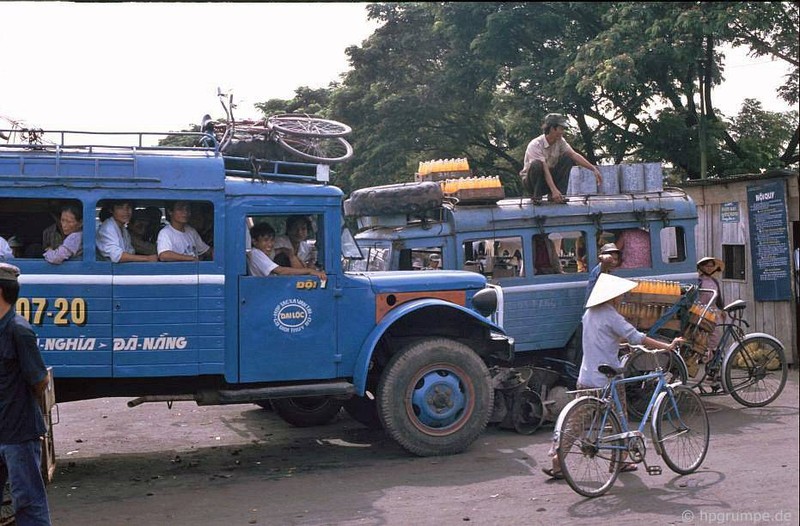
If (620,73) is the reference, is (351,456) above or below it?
below

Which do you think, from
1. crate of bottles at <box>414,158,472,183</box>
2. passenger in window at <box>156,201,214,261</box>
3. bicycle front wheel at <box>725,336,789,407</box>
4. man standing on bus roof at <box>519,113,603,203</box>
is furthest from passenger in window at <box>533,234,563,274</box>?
passenger in window at <box>156,201,214,261</box>

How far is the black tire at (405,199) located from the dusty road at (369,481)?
245 centimetres

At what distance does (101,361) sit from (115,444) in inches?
89.9

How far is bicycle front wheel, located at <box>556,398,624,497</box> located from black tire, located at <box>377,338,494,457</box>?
1.59 meters

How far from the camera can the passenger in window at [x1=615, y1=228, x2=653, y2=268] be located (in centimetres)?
1111

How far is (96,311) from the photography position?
741 centimetres

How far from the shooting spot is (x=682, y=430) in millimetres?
7543

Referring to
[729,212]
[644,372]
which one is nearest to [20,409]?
[644,372]

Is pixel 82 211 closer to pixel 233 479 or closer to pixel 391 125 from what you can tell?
pixel 233 479

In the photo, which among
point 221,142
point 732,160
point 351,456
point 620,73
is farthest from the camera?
point 732,160

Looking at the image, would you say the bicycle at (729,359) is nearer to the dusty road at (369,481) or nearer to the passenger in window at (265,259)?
the dusty road at (369,481)

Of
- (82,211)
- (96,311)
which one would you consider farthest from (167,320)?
(82,211)

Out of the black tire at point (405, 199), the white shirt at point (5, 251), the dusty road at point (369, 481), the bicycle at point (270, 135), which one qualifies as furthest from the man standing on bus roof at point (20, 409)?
the black tire at point (405, 199)

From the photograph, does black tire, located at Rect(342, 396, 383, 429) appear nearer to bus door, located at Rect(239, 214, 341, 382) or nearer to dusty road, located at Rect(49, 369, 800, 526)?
dusty road, located at Rect(49, 369, 800, 526)
